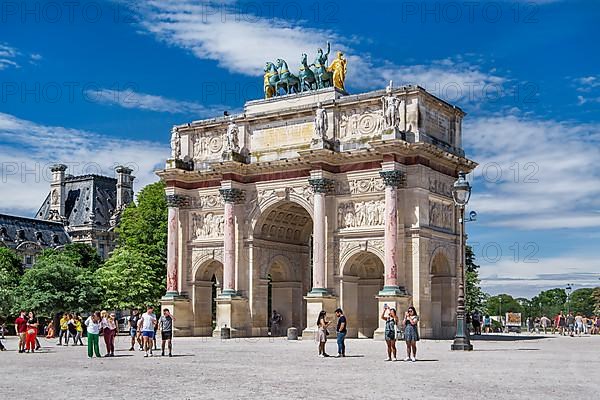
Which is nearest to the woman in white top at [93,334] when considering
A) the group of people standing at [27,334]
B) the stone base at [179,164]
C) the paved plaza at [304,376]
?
the paved plaza at [304,376]

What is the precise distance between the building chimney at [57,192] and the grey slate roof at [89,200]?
76 centimetres

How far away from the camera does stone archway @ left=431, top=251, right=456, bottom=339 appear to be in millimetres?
47500

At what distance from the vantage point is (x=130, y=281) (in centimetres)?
6388

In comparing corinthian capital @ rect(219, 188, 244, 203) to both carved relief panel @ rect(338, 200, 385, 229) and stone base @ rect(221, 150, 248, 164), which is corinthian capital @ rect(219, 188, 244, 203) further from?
carved relief panel @ rect(338, 200, 385, 229)

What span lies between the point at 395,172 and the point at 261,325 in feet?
41.6

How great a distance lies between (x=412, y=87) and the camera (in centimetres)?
4612

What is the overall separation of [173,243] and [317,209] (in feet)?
35.1

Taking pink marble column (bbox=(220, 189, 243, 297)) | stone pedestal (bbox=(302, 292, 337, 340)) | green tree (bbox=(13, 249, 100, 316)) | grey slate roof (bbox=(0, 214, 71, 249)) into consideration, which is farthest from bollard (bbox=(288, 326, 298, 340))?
grey slate roof (bbox=(0, 214, 71, 249))

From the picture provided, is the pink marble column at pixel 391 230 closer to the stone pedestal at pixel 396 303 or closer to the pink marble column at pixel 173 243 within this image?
the stone pedestal at pixel 396 303

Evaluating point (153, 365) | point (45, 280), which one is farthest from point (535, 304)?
point (153, 365)

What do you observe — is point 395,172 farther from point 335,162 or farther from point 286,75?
point 286,75

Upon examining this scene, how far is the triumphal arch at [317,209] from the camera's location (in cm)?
4559

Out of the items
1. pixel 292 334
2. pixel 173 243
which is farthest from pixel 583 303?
pixel 292 334

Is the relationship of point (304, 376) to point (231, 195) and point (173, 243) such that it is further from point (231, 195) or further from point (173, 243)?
point (173, 243)
